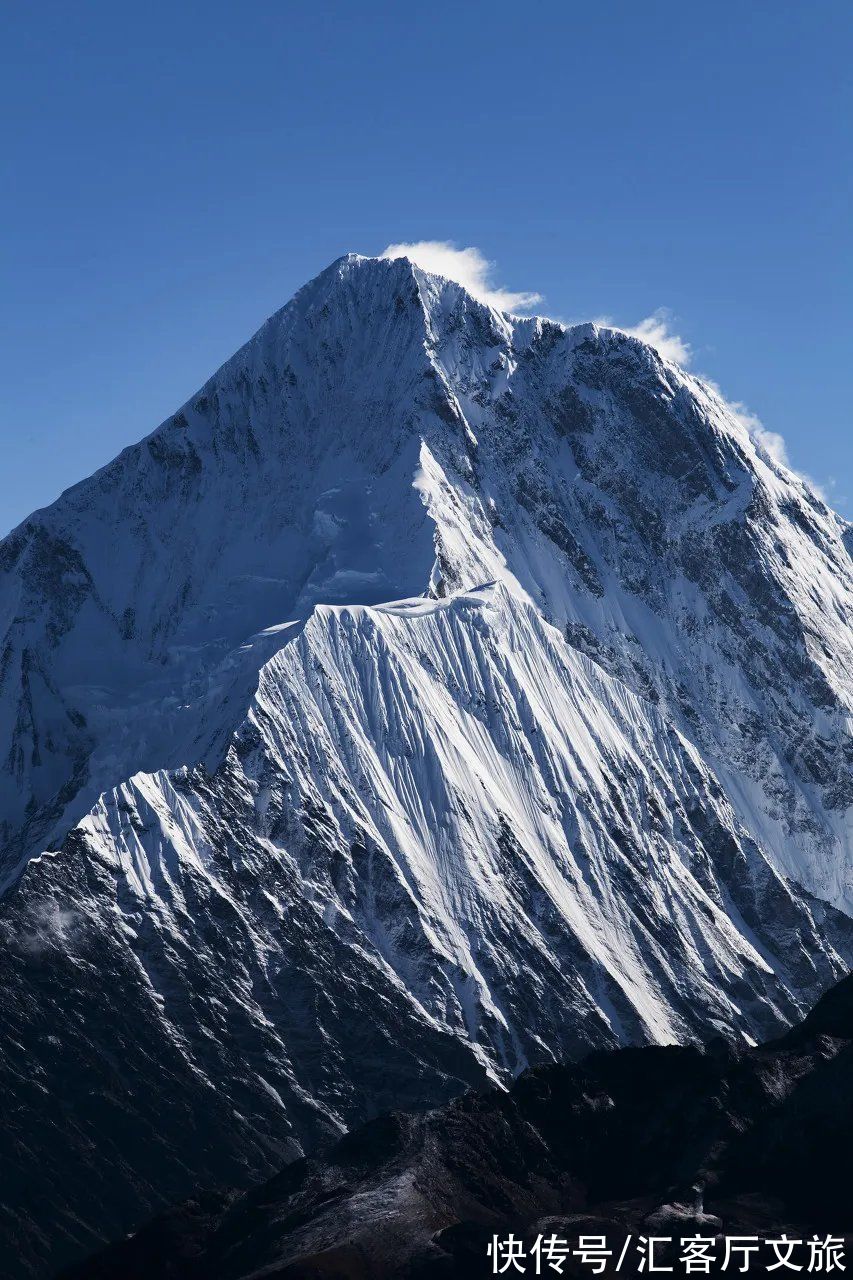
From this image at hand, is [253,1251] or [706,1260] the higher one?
[253,1251]

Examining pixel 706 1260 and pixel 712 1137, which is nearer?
pixel 706 1260

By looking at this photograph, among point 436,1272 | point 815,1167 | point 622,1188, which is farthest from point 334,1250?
point 815,1167

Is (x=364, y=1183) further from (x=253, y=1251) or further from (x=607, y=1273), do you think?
(x=607, y=1273)

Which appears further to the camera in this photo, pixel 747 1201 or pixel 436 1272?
pixel 747 1201

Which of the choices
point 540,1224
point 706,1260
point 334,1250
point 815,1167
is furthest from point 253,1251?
point 815,1167

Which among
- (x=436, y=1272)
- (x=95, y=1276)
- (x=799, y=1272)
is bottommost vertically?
(x=799, y=1272)

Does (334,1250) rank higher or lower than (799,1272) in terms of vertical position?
higher

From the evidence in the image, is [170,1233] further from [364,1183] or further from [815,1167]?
[815,1167]

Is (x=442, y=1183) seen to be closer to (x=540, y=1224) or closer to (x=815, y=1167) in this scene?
(x=540, y=1224)
